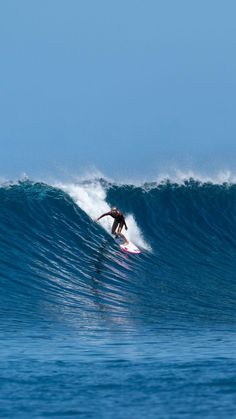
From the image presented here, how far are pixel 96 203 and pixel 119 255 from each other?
3.60 m

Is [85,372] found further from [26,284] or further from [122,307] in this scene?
[26,284]

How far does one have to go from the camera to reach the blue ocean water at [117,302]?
32.5 ft

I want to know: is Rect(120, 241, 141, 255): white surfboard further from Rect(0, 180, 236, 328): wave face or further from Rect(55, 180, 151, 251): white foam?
Rect(55, 180, 151, 251): white foam

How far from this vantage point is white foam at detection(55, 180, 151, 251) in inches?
850

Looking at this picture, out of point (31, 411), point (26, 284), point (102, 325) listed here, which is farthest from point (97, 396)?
point (26, 284)

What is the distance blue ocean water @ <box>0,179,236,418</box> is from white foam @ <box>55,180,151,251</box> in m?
0.04

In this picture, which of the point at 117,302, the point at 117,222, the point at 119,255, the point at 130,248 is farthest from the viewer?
the point at 117,222

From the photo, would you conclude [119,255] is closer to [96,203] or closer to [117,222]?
[117,222]

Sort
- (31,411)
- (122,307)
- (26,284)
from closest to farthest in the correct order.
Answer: (31,411) < (122,307) < (26,284)

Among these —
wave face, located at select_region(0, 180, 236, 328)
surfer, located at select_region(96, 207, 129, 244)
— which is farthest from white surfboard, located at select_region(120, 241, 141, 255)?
surfer, located at select_region(96, 207, 129, 244)

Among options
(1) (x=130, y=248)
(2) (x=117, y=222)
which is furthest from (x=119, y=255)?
(2) (x=117, y=222)

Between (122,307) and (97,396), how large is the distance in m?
6.00

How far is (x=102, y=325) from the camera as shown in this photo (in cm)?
1426

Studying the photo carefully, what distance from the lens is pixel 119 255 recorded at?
65.0 ft
